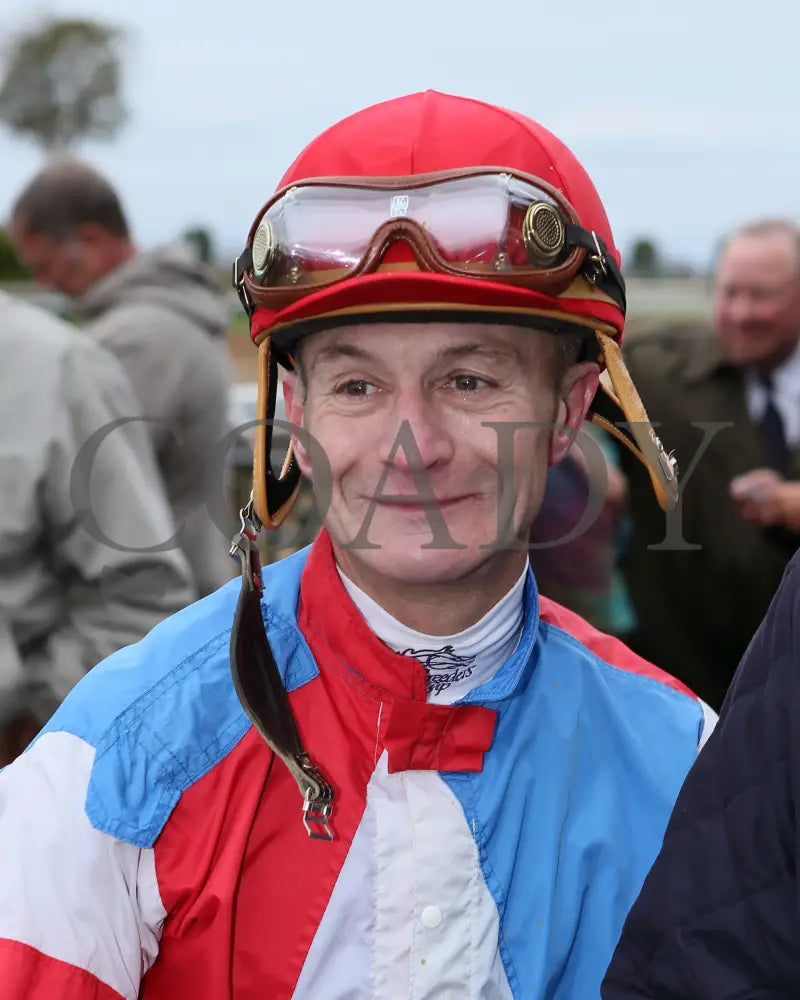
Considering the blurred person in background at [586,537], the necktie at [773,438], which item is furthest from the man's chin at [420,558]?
the necktie at [773,438]

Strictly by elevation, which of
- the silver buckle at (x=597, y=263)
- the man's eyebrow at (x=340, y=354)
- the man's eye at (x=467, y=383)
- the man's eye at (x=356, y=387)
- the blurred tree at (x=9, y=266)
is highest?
the silver buckle at (x=597, y=263)

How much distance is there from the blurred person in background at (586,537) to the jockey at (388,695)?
1347 millimetres

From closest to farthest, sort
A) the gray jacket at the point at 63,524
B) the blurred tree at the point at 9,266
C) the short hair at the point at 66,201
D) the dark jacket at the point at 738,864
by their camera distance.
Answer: the dark jacket at the point at 738,864
the gray jacket at the point at 63,524
the short hair at the point at 66,201
the blurred tree at the point at 9,266

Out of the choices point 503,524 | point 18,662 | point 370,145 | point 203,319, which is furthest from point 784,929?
point 203,319

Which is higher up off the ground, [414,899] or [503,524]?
[503,524]

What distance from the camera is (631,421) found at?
2.07m

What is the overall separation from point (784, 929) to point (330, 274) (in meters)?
1.09

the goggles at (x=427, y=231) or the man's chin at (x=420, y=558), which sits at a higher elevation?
the goggles at (x=427, y=231)

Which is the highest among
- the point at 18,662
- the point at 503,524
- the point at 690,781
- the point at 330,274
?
the point at 330,274

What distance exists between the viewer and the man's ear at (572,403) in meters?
2.05

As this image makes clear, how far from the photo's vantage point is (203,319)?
454 cm

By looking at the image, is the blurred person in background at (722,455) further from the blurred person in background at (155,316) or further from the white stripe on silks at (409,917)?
the white stripe on silks at (409,917)

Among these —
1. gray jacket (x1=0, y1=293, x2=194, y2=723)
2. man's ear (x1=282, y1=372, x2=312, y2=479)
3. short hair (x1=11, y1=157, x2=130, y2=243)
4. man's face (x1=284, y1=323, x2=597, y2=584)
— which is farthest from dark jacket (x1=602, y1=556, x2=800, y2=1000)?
short hair (x1=11, y1=157, x2=130, y2=243)

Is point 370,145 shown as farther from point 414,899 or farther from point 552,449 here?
point 414,899
